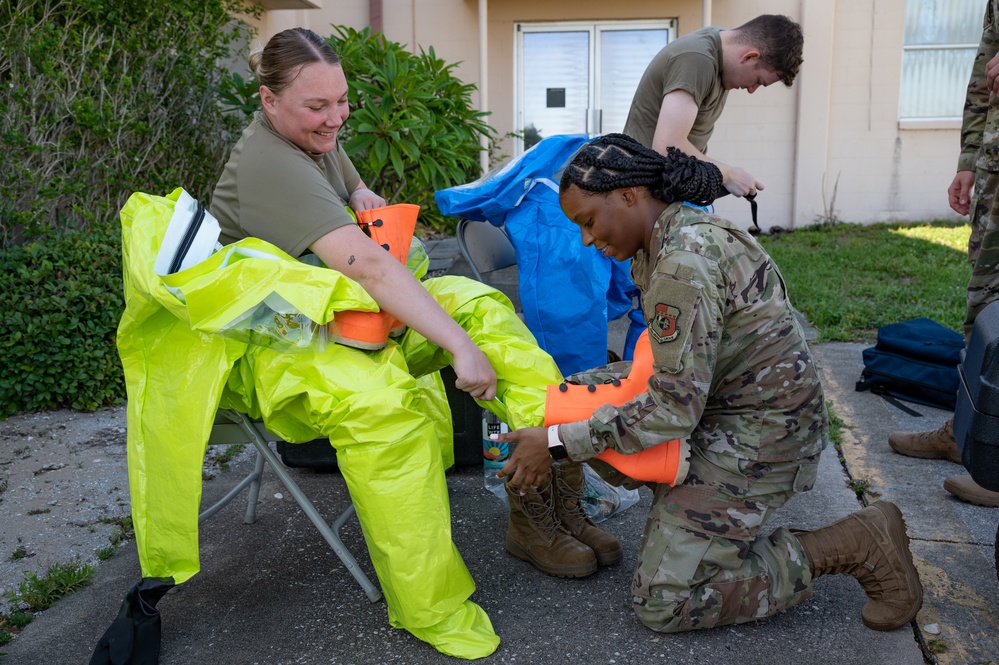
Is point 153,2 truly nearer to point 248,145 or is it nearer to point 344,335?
point 248,145

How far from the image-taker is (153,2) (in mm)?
5137

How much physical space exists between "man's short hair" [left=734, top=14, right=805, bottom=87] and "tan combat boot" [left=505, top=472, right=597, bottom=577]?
1.96 meters

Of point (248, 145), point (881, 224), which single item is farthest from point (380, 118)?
point (881, 224)

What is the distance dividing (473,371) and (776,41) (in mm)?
2031

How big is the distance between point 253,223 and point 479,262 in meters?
1.29

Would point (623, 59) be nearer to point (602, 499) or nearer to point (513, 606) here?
point (602, 499)

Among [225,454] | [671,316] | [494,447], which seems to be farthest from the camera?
[225,454]

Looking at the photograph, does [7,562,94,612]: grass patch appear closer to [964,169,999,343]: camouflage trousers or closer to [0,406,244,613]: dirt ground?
[0,406,244,613]: dirt ground

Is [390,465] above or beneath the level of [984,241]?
beneath

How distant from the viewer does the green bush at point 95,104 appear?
4457 mm

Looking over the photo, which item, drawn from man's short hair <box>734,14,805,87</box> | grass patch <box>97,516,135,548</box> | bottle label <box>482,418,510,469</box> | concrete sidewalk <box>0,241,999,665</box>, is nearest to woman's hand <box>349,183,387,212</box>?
bottle label <box>482,418,510,469</box>

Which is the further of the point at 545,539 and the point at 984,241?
the point at 984,241

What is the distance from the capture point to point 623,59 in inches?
400

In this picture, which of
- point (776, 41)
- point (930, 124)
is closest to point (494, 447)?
point (776, 41)
